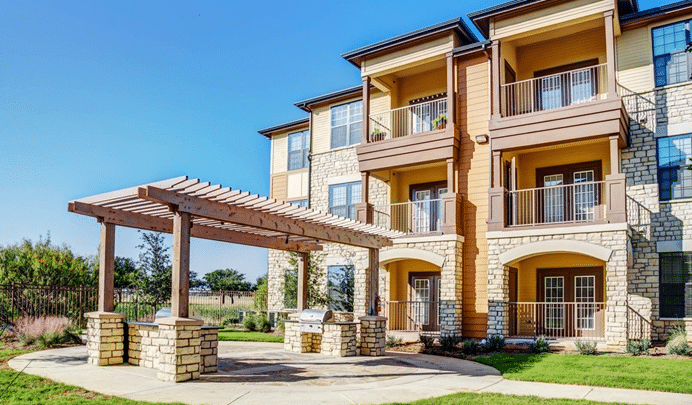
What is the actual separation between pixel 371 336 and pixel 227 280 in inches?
1605

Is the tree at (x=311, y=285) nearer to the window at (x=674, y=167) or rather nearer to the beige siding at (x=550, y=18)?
the beige siding at (x=550, y=18)

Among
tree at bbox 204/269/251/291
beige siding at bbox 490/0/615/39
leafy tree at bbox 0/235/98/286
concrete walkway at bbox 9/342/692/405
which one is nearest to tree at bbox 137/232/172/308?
leafy tree at bbox 0/235/98/286

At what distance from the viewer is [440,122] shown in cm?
2002

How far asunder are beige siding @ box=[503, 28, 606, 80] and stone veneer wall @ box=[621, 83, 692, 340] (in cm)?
221

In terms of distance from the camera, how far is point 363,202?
66.4 ft

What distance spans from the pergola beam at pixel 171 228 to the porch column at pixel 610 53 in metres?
8.93

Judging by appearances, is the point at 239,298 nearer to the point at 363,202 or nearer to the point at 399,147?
the point at 363,202

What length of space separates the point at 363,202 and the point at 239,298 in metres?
9.67

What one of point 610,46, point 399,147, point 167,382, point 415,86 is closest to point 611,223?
point 610,46

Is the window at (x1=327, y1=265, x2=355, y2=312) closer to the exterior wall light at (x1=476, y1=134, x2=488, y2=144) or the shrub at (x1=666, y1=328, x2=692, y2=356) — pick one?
the exterior wall light at (x1=476, y1=134, x2=488, y2=144)

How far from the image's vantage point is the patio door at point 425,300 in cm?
1992

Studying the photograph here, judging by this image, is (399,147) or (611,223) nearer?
(611,223)

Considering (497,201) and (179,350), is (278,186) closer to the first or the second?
(497,201)

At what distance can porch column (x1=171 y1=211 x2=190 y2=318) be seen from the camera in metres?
9.68
